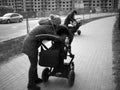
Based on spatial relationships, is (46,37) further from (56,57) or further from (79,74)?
(79,74)

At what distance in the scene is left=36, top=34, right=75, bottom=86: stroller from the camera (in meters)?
4.68

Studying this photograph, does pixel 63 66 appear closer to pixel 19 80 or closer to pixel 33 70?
pixel 33 70

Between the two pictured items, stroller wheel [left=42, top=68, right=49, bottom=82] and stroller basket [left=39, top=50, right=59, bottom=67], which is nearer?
stroller basket [left=39, top=50, right=59, bottom=67]

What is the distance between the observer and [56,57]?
4699mm

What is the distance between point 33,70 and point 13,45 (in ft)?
21.1

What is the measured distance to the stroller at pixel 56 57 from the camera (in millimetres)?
4675

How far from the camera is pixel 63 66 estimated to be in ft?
17.5

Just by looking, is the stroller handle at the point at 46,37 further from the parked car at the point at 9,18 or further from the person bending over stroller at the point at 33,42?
the parked car at the point at 9,18

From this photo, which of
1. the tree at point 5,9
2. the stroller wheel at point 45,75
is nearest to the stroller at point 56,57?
the stroller wheel at point 45,75

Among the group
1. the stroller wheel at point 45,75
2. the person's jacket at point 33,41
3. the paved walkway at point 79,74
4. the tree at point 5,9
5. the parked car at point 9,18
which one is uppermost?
the tree at point 5,9

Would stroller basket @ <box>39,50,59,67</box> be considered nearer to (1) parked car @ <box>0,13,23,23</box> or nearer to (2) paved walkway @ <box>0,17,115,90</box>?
(2) paved walkway @ <box>0,17,115,90</box>

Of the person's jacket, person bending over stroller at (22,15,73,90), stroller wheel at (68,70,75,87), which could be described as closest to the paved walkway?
stroller wheel at (68,70,75,87)

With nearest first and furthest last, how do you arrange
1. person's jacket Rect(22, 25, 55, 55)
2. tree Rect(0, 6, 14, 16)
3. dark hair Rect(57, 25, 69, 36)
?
person's jacket Rect(22, 25, 55, 55) < dark hair Rect(57, 25, 69, 36) < tree Rect(0, 6, 14, 16)

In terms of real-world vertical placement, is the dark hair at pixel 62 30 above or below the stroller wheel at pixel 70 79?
above
